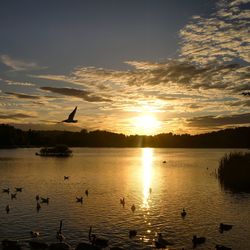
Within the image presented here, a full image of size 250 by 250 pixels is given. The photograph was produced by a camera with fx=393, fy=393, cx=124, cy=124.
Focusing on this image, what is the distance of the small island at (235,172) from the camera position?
60469 millimetres

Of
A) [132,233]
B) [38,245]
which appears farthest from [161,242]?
[38,245]

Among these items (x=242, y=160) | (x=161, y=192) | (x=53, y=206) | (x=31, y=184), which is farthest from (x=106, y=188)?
(x=242, y=160)

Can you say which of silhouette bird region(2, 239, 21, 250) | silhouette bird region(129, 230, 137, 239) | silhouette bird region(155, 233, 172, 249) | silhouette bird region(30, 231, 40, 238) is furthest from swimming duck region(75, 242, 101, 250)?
silhouette bird region(129, 230, 137, 239)

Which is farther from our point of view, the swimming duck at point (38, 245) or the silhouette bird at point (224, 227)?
the silhouette bird at point (224, 227)

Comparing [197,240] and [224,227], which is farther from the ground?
[224,227]

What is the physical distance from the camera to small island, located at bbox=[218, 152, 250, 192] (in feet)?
198

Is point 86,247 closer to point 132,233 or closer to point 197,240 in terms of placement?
point 132,233

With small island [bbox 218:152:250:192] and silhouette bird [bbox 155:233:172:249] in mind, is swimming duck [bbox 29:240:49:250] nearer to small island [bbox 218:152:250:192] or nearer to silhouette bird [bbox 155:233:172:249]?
silhouette bird [bbox 155:233:172:249]

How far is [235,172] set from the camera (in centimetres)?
6384

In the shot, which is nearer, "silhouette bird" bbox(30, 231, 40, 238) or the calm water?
"silhouette bird" bbox(30, 231, 40, 238)

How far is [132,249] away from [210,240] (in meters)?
6.52

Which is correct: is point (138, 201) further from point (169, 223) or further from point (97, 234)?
point (97, 234)

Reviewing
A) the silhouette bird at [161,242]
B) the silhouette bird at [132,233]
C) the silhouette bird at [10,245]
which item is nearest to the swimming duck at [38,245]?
the silhouette bird at [10,245]

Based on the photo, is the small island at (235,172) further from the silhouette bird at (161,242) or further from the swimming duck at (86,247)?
the swimming duck at (86,247)
